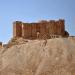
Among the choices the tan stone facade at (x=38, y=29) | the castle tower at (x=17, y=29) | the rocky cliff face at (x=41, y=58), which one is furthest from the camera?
the castle tower at (x=17, y=29)

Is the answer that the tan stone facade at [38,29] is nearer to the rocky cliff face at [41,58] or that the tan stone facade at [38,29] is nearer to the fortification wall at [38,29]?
the fortification wall at [38,29]

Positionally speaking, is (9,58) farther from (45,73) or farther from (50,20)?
(50,20)

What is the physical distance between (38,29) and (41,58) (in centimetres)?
1943

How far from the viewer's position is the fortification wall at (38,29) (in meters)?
45.2

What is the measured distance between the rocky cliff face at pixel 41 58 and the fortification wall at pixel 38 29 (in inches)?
588

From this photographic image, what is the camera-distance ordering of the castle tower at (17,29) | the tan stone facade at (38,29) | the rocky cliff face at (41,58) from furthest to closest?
the castle tower at (17,29)
the tan stone facade at (38,29)
the rocky cliff face at (41,58)

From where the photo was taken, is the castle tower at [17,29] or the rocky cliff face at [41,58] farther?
the castle tower at [17,29]

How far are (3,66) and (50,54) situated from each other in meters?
4.80

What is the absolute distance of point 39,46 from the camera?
29109 millimetres

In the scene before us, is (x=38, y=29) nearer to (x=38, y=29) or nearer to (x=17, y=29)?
(x=38, y=29)

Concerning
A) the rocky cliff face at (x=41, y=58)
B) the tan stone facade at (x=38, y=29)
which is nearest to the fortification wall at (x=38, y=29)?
the tan stone facade at (x=38, y=29)

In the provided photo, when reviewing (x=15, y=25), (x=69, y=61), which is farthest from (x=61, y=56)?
(x=15, y=25)

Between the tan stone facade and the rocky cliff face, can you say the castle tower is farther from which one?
the rocky cliff face

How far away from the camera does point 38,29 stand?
46.7 m
